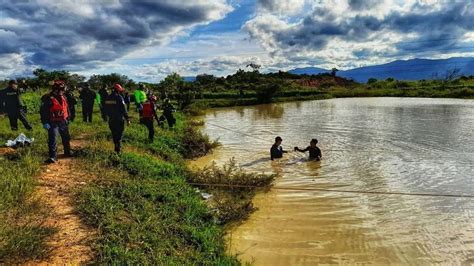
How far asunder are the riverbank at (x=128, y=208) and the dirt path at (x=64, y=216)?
0.07 meters

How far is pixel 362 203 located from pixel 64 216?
5.85 meters

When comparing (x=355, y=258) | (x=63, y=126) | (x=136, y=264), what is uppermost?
(x=63, y=126)

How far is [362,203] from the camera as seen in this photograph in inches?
353

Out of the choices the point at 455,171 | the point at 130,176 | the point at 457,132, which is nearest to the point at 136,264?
the point at 130,176

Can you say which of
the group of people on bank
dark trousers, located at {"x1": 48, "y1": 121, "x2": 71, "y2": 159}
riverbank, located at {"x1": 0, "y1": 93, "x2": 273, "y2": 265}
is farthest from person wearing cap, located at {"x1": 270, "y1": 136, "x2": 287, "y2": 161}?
dark trousers, located at {"x1": 48, "y1": 121, "x2": 71, "y2": 159}

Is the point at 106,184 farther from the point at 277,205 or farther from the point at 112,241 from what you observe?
the point at 277,205

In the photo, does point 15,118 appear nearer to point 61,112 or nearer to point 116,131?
point 116,131

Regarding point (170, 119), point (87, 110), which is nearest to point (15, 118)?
point (87, 110)

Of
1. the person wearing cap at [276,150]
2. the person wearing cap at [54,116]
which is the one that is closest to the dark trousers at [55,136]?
the person wearing cap at [54,116]

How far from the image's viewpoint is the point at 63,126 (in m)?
9.47

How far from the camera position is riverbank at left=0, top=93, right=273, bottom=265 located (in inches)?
215

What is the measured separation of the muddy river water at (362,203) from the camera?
667 centimetres

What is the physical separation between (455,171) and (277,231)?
6758 millimetres

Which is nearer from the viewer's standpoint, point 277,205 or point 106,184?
point 106,184
